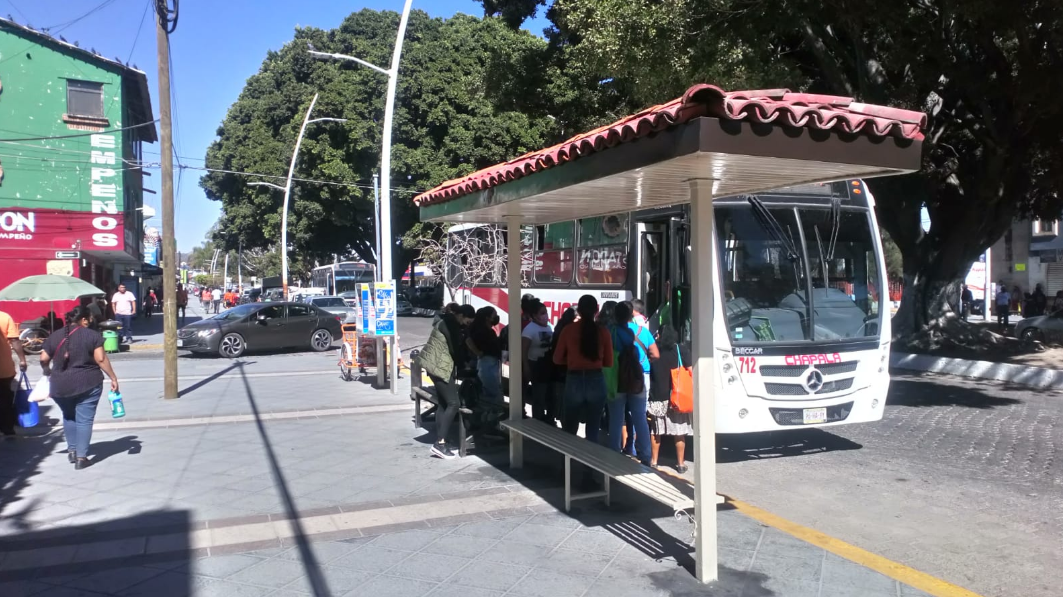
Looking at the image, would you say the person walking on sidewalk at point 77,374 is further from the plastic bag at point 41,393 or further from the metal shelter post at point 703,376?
the metal shelter post at point 703,376

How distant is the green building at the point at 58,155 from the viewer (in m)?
25.8

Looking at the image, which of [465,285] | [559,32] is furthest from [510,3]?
[465,285]

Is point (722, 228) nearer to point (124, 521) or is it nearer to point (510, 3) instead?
point (124, 521)

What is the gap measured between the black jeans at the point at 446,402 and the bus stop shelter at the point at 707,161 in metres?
2.44

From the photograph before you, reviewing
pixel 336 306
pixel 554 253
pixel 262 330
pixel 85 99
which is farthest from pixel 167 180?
pixel 85 99

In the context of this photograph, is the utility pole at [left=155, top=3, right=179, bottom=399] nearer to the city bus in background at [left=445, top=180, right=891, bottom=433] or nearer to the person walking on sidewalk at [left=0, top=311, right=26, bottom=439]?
the person walking on sidewalk at [left=0, top=311, right=26, bottom=439]

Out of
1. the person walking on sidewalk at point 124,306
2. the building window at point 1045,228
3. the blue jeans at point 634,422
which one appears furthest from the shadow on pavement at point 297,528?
the building window at point 1045,228

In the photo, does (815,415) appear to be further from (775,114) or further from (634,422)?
(775,114)

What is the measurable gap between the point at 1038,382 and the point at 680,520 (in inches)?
430

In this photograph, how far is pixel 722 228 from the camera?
8328 mm

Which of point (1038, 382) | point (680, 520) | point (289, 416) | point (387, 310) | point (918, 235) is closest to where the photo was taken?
point (680, 520)

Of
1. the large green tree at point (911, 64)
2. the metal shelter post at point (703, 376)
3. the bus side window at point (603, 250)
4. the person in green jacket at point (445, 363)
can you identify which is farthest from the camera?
the large green tree at point (911, 64)

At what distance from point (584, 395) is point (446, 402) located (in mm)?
1711

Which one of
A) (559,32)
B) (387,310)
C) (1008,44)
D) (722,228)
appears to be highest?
(559,32)
